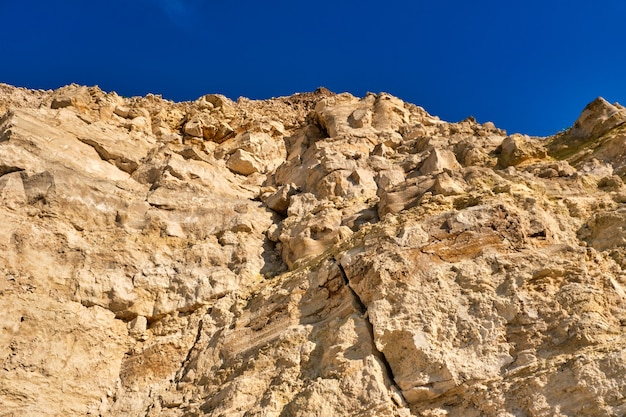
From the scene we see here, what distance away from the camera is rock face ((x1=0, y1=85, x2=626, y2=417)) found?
729 cm

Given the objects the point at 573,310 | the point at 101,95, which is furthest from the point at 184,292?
the point at 101,95

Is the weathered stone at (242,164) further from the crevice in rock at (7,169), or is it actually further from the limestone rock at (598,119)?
the limestone rock at (598,119)

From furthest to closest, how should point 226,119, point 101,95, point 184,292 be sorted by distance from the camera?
point 226,119
point 101,95
point 184,292

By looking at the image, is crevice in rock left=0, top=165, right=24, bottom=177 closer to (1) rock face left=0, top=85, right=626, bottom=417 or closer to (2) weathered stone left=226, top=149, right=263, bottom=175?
(1) rock face left=0, top=85, right=626, bottom=417

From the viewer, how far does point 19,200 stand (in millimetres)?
11797

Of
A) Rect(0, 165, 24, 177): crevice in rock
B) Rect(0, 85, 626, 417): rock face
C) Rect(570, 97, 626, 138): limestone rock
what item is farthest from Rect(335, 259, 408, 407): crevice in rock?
Rect(570, 97, 626, 138): limestone rock

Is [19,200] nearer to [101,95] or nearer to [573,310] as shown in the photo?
[101,95]

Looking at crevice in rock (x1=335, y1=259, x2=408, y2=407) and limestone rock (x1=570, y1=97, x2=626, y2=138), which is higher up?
limestone rock (x1=570, y1=97, x2=626, y2=138)

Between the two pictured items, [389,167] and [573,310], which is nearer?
[573,310]

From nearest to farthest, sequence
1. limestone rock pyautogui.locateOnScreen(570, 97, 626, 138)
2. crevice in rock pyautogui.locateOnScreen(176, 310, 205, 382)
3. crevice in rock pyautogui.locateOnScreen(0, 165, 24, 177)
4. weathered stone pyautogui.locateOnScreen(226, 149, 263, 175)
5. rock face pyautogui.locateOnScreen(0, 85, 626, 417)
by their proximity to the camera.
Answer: rock face pyautogui.locateOnScreen(0, 85, 626, 417) < crevice in rock pyautogui.locateOnScreen(176, 310, 205, 382) < crevice in rock pyautogui.locateOnScreen(0, 165, 24, 177) < limestone rock pyautogui.locateOnScreen(570, 97, 626, 138) < weathered stone pyautogui.locateOnScreen(226, 149, 263, 175)

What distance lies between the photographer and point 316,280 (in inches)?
386

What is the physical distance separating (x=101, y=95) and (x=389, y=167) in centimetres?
1171

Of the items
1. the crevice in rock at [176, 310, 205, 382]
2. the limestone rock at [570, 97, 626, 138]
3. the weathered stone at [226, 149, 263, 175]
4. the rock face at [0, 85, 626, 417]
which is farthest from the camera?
the weathered stone at [226, 149, 263, 175]

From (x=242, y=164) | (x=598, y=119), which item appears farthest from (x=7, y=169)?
(x=598, y=119)
